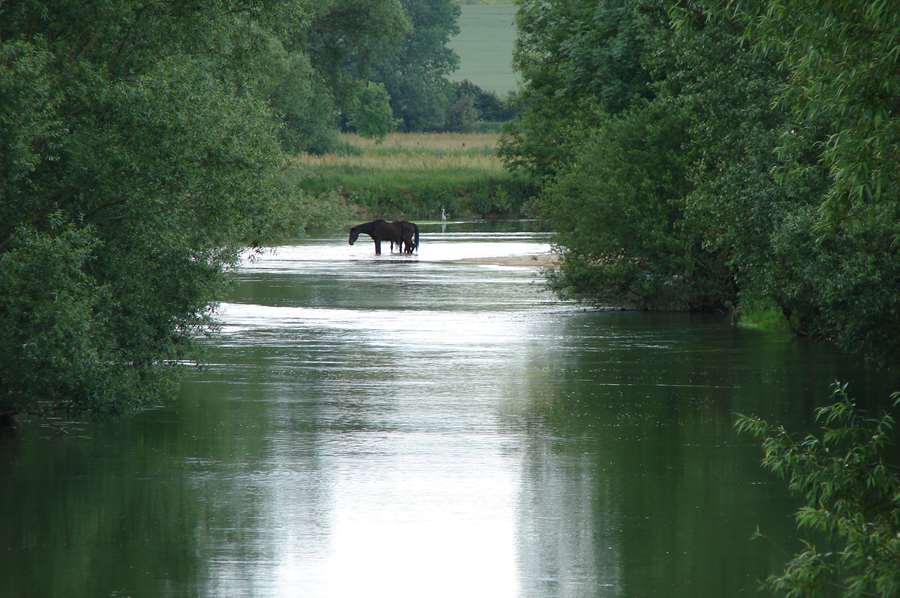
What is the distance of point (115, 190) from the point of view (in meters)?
16.9

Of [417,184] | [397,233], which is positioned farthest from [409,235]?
[417,184]

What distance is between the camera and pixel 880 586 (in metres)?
9.19

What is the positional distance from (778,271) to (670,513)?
28.6 ft

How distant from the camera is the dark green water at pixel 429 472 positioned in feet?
41.0

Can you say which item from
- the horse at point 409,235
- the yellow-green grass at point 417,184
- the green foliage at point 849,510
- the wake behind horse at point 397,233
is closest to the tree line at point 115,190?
the green foliage at point 849,510

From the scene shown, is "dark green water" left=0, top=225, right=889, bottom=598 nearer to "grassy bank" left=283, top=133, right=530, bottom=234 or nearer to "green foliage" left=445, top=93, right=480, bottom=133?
"grassy bank" left=283, top=133, right=530, bottom=234

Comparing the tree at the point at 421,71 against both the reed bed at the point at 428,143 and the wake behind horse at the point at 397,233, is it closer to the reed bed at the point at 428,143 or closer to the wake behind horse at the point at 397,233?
the reed bed at the point at 428,143

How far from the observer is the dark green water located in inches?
492

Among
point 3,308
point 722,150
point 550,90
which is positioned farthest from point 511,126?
point 3,308

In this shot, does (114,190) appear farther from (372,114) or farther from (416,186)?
(372,114)

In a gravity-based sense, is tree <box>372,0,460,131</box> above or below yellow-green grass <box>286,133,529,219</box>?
above

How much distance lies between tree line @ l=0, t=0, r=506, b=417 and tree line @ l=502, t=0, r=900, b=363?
513 cm

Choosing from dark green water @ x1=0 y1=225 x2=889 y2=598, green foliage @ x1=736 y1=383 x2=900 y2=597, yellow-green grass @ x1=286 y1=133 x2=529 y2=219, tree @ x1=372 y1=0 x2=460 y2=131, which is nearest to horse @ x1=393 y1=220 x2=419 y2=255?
yellow-green grass @ x1=286 y1=133 x2=529 y2=219

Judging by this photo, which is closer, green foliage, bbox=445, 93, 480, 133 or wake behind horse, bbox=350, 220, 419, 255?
wake behind horse, bbox=350, 220, 419, 255
